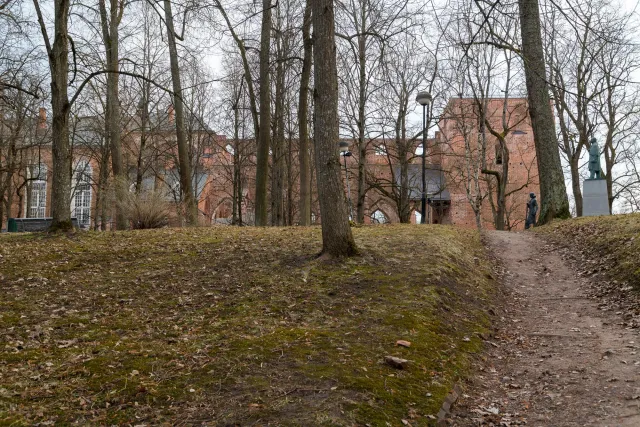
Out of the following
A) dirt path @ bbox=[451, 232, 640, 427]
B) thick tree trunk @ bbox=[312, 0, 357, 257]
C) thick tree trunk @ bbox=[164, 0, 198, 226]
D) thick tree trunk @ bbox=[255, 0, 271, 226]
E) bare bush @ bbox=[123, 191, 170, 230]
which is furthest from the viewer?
thick tree trunk @ bbox=[164, 0, 198, 226]

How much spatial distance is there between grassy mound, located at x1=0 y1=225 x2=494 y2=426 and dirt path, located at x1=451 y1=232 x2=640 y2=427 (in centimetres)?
33

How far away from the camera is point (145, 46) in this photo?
24.5m

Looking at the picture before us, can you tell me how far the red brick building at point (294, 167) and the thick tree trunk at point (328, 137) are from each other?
1703 cm

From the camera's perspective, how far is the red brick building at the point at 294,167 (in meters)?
27.8

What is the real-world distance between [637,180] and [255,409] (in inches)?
1446

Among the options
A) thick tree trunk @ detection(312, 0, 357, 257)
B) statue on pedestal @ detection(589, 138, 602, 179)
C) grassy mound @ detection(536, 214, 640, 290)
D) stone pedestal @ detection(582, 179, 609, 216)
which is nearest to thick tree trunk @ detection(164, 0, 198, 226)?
thick tree trunk @ detection(312, 0, 357, 257)

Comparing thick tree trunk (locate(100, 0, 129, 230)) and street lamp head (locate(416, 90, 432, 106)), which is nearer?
thick tree trunk (locate(100, 0, 129, 230))

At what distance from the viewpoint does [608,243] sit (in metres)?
9.68

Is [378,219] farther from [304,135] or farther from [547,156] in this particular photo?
[547,156]

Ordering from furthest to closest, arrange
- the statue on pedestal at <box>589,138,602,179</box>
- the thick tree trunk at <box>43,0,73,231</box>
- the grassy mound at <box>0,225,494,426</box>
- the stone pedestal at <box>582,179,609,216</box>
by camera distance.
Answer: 1. the statue on pedestal at <box>589,138,602,179</box>
2. the stone pedestal at <box>582,179,609,216</box>
3. the thick tree trunk at <box>43,0,73,231</box>
4. the grassy mound at <box>0,225,494,426</box>

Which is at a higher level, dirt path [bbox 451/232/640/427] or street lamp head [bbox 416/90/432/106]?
street lamp head [bbox 416/90/432/106]

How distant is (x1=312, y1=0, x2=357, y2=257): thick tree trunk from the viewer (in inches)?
316

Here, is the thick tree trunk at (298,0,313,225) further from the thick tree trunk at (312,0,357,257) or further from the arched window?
the arched window

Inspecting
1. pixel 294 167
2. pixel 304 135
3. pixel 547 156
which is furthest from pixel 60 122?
pixel 294 167
